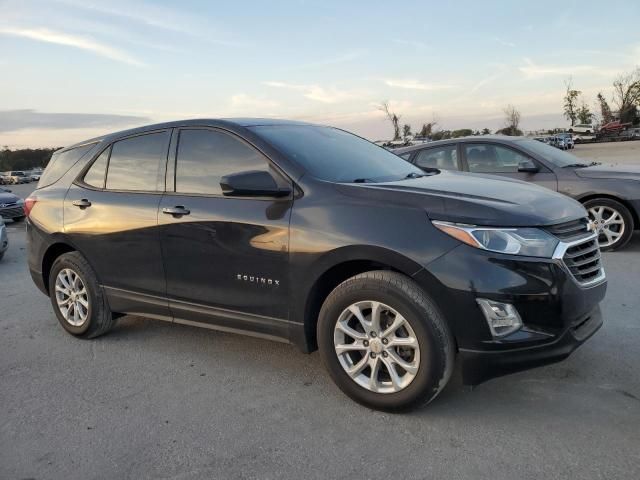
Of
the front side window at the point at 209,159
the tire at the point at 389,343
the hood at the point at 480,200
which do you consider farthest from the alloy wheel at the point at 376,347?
the front side window at the point at 209,159

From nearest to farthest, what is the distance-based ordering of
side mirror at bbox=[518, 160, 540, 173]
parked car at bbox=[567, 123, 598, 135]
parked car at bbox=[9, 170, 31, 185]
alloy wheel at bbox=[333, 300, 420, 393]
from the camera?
1. alloy wheel at bbox=[333, 300, 420, 393]
2. side mirror at bbox=[518, 160, 540, 173]
3. parked car at bbox=[567, 123, 598, 135]
4. parked car at bbox=[9, 170, 31, 185]

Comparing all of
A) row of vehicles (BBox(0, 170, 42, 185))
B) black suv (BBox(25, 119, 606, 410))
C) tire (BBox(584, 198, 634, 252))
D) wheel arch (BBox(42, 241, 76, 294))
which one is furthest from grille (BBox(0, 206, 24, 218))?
row of vehicles (BBox(0, 170, 42, 185))

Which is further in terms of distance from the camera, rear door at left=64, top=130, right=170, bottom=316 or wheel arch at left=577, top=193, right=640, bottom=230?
wheel arch at left=577, top=193, right=640, bottom=230

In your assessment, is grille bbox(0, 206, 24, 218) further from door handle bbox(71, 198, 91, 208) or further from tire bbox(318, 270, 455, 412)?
tire bbox(318, 270, 455, 412)

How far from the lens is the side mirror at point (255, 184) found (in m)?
3.34

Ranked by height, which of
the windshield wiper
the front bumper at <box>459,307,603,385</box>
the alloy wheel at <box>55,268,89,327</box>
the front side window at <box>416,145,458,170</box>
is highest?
the front side window at <box>416,145,458,170</box>

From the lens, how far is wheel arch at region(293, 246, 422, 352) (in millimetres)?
2965

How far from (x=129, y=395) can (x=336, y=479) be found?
1.66 meters

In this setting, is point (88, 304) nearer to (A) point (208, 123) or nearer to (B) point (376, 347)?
(A) point (208, 123)

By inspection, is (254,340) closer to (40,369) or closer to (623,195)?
(40,369)

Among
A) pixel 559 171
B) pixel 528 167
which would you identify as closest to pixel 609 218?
pixel 559 171

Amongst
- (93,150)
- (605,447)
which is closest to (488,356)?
(605,447)

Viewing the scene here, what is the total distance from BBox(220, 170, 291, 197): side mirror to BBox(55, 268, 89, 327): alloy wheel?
6.42ft

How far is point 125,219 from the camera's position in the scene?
4145mm
